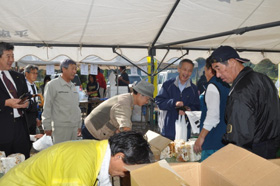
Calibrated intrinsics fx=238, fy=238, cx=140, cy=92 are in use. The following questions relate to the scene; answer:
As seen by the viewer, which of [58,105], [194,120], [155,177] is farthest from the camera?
[58,105]

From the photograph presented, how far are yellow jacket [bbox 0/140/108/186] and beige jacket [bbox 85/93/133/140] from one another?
2.97 feet

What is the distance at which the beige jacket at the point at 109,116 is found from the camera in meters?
2.13

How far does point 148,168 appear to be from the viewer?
0.88m

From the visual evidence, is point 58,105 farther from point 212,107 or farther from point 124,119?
point 212,107

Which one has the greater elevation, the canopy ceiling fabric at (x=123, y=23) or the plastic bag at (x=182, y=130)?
the canopy ceiling fabric at (x=123, y=23)

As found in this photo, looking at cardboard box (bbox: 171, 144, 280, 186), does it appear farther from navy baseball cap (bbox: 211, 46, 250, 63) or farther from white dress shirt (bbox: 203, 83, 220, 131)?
white dress shirt (bbox: 203, 83, 220, 131)

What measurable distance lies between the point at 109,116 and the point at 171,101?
114 centimetres

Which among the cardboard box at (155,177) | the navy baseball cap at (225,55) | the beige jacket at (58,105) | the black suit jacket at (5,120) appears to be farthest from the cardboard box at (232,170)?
the beige jacket at (58,105)

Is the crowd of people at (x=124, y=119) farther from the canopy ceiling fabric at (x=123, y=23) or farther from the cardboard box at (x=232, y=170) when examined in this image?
the canopy ceiling fabric at (x=123, y=23)

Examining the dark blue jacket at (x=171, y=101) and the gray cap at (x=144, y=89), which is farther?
the dark blue jacket at (x=171, y=101)

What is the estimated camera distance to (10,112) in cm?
235

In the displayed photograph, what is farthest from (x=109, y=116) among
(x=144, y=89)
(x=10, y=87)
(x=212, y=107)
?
(x=10, y=87)

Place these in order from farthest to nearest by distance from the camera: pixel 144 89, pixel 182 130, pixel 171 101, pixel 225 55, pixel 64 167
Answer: pixel 171 101
pixel 182 130
pixel 144 89
pixel 225 55
pixel 64 167

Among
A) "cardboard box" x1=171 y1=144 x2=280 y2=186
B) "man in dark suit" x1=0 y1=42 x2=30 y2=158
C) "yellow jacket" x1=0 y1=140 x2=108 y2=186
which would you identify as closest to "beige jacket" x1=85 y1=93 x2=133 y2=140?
"man in dark suit" x1=0 y1=42 x2=30 y2=158
